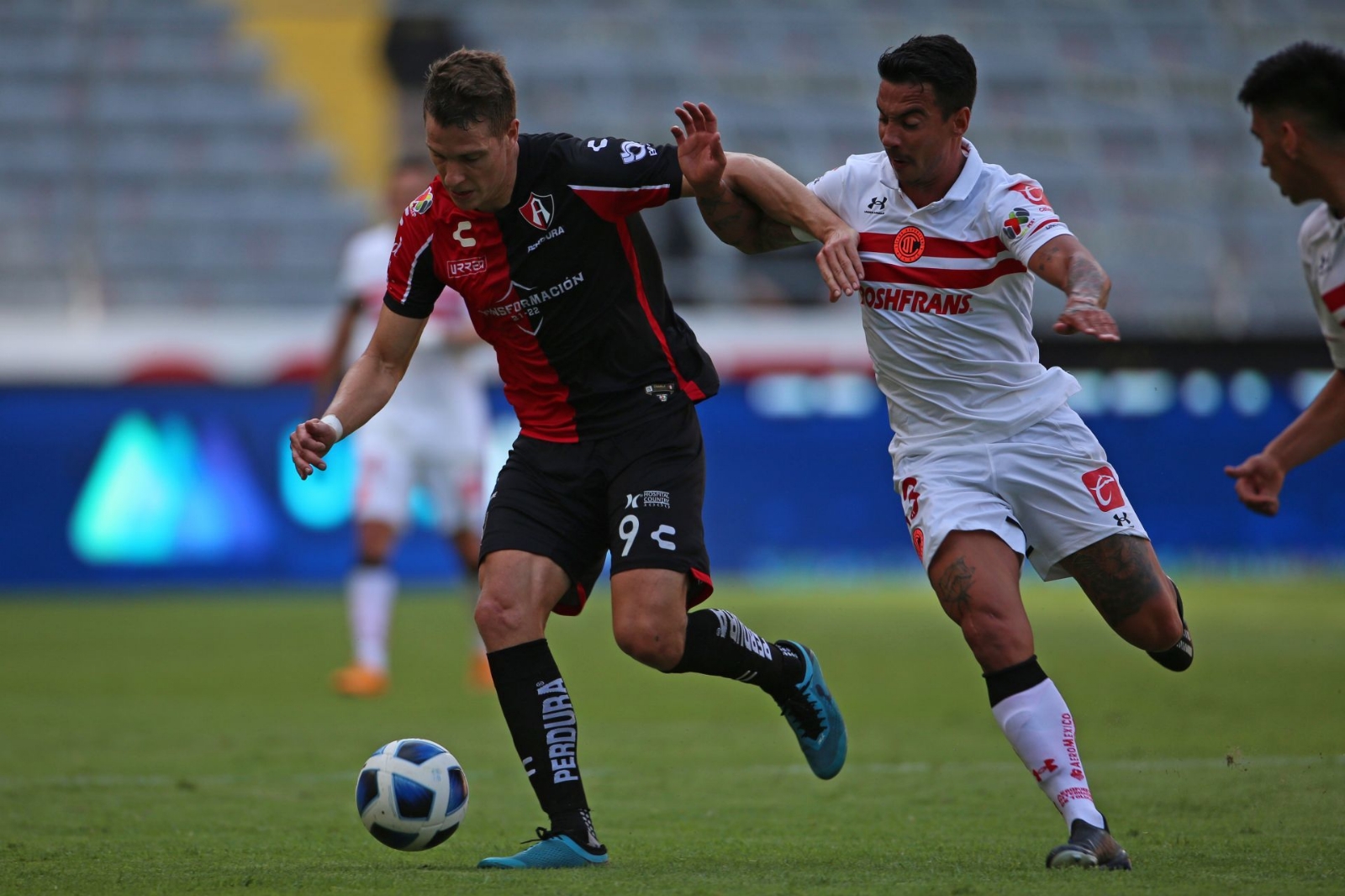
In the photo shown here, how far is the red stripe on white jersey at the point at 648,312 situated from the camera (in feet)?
16.1

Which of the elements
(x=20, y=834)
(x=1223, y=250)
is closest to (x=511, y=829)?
(x=20, y=834)

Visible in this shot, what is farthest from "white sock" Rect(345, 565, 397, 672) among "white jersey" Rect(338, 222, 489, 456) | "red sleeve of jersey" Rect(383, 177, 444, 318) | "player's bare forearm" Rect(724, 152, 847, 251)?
"player's bare forearm" Rect(724, 152, 847, 251)

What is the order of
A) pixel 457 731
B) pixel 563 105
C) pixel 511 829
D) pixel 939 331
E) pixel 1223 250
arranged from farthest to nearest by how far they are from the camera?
pixel 563 105, pixel 1223 250, pixel 457 731, pixel 511 829, pixel 939 331

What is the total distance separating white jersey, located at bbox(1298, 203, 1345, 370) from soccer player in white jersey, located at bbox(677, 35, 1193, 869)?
62 centimetres

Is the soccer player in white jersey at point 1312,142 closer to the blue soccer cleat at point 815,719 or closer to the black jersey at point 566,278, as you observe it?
the black jersey at point 566,278

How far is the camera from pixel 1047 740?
14.4ft

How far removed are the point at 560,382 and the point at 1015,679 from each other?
156 centimetres

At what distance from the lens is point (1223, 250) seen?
1989 centimetres

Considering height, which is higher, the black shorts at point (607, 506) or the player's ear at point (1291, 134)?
the player's ear at point (1291, 134)

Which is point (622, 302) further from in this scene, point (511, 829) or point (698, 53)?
point (698, 53)

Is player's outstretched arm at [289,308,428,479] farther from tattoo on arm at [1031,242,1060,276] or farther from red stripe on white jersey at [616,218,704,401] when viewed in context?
tattoo on arm at [1031,242,1060,276]

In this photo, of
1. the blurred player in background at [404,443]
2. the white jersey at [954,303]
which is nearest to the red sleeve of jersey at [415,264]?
the white jersey at [954,303]

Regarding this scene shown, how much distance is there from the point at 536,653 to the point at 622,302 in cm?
107

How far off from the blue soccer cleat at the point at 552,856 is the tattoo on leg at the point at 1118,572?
1.60m
